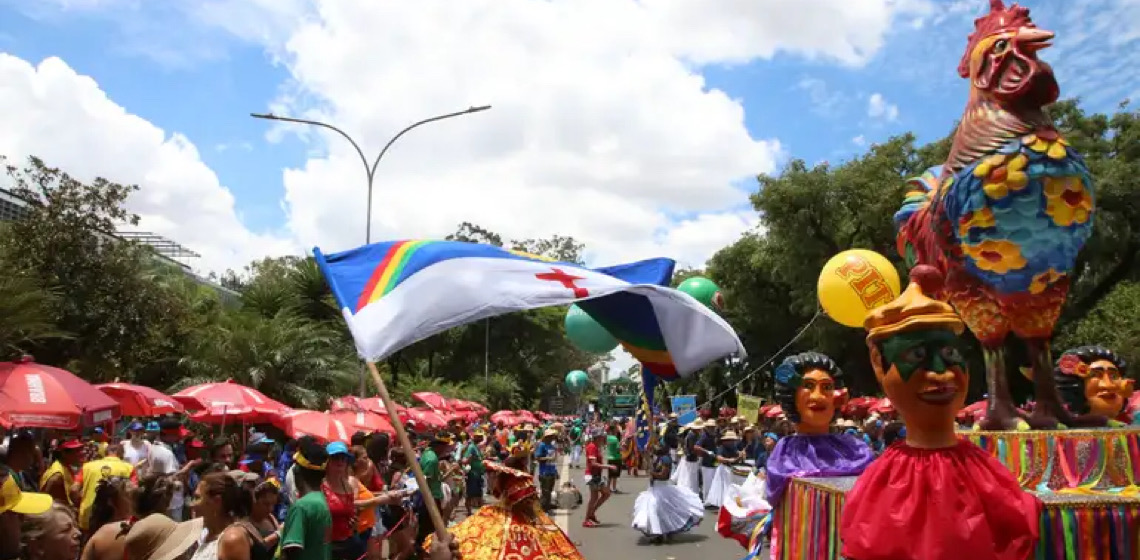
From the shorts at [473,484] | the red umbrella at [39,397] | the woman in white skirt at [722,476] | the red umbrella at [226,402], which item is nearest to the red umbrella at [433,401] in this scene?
the shorts at [473,484]

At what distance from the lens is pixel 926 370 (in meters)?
3.86

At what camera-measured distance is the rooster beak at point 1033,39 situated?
5.54 m

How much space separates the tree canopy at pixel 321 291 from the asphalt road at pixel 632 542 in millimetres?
4215

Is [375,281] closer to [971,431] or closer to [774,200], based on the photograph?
[971,431]

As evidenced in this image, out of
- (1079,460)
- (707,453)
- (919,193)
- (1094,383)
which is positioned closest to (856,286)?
(919,193)

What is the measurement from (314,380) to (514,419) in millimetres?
10424

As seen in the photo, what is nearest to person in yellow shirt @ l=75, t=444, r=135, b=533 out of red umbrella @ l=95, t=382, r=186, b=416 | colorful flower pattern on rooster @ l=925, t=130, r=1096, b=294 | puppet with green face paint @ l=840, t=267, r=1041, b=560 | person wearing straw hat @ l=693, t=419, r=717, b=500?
red umbrella @ l=95, t=382, r=186, b=416

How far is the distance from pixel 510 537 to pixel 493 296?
1.45 metres

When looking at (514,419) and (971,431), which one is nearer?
(971,431)

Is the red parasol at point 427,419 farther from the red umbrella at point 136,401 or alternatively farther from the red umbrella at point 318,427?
the red umbrella at point 318,427

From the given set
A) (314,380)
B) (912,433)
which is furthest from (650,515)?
(314,380)

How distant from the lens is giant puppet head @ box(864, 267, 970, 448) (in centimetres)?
386

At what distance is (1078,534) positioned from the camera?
4.37 m

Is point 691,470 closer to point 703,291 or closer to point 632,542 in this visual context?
point 703,291
